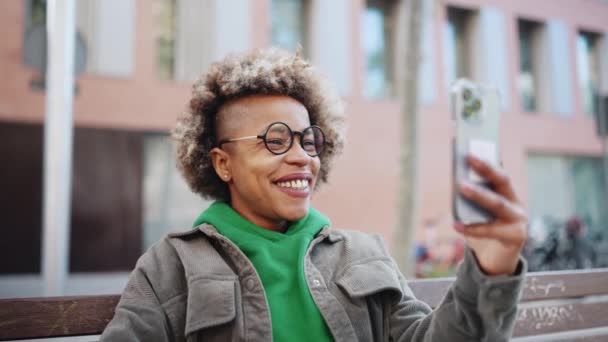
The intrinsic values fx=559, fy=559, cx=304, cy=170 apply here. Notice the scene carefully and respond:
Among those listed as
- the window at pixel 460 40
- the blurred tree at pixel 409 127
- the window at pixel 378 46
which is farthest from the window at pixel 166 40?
the window at pixel 460 40

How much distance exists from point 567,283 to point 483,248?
150 cm

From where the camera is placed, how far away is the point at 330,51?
11922 mm

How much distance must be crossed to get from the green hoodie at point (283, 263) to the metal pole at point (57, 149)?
1.25 meters

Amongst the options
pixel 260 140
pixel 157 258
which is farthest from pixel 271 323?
pixel 260 140

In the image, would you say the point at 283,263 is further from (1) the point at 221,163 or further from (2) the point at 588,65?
(2) the point at 588,65

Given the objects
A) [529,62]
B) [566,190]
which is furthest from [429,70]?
[566,190]

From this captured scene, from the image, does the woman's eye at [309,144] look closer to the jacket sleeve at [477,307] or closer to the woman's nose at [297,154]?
the woman's nose at [297,154]

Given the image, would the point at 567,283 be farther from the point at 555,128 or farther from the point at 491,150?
the point at 555,128

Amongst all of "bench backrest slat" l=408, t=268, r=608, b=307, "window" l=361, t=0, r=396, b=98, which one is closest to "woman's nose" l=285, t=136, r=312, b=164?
"bench backrest slat" l=408, t=268, r=608, b=307

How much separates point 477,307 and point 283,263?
766 millimetres

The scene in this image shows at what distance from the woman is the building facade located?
7.19 metres

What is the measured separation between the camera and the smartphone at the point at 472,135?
1072 millimetres

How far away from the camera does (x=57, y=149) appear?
292 centimetres

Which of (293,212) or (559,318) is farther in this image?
(559,318)
